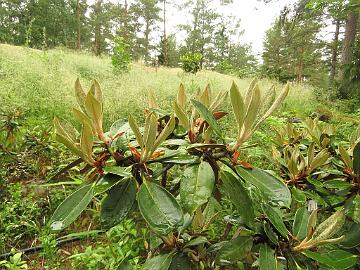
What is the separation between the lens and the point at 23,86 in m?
4.53

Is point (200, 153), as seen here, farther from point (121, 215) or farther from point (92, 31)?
point (92, 31)

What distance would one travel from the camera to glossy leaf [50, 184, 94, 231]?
478 millimetres

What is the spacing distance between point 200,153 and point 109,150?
18 centimetres

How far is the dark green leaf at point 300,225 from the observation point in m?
0.67

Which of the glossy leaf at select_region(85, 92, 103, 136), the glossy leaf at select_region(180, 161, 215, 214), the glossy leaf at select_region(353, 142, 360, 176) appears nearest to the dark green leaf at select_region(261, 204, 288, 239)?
the glossy leaf at select_region(180, 161, 215, 214)

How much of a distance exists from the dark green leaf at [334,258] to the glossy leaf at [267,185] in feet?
0.53

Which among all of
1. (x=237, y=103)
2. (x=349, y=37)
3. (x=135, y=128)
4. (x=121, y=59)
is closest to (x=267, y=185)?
(x=237, y=103)

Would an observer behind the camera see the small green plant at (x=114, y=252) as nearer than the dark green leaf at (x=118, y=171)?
No

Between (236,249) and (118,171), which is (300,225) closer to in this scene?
(236,249)

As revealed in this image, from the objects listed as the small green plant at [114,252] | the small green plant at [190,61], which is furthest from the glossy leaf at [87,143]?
the small green plant at [190,61]

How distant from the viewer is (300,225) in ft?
2.25

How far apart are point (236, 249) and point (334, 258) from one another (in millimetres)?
204

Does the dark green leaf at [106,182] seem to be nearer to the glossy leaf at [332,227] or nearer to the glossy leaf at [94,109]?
the glossy leaf at [94,109]

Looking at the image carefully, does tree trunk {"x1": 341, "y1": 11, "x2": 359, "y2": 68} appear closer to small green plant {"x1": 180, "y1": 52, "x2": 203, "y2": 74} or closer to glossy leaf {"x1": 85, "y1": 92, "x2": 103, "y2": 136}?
small green plant {"x1": 180, "y1": 52, "x2": 203, "y2": 74}
